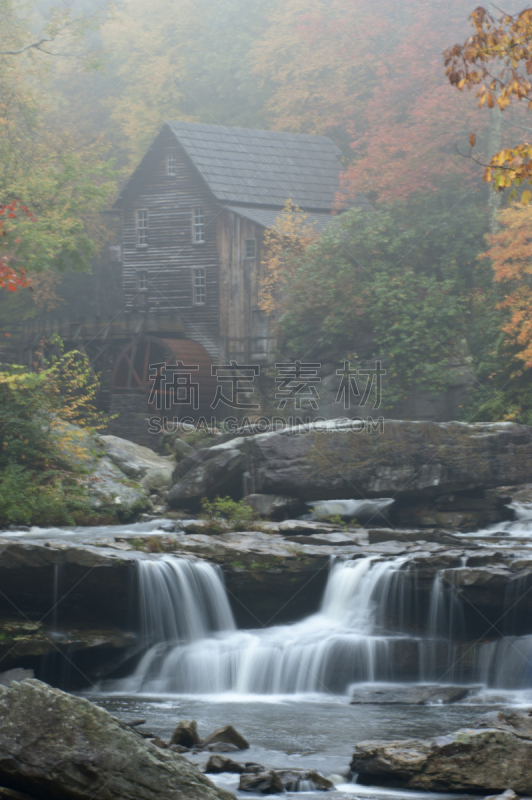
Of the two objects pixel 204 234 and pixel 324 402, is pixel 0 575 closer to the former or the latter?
pixel 324 402

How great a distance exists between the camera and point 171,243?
29.2m

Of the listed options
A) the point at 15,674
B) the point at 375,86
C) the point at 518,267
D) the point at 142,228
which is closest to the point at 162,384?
the point at 142,228

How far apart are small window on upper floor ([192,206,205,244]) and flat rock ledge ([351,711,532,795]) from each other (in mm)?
23681

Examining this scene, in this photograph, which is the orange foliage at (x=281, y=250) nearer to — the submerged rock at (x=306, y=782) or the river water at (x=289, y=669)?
the river water at (x=289, y=669)

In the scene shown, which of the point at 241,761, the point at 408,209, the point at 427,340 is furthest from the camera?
the point at 408,209

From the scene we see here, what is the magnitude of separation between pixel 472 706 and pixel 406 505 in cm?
665

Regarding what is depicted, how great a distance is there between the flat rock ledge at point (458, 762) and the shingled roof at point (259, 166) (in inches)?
887

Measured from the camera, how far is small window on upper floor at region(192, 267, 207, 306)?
28.4 metres

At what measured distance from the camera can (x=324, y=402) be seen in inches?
883

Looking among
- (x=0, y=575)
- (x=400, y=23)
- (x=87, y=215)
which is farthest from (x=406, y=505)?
(x=87, y=215)

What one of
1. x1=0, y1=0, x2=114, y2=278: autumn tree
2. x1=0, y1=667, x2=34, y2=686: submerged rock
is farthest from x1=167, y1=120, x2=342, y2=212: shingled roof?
x1=0, y1=667, x2=34, y2=686: submerged rock

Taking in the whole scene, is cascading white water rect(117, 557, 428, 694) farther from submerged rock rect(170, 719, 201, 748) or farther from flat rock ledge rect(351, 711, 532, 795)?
flat rock ledge rect(351, 711, 532, 795)

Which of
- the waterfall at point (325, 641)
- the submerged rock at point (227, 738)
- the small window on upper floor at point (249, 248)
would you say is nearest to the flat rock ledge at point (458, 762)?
the submerged rock at point (227, 738)

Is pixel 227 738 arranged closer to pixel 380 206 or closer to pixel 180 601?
pixel 180 601
